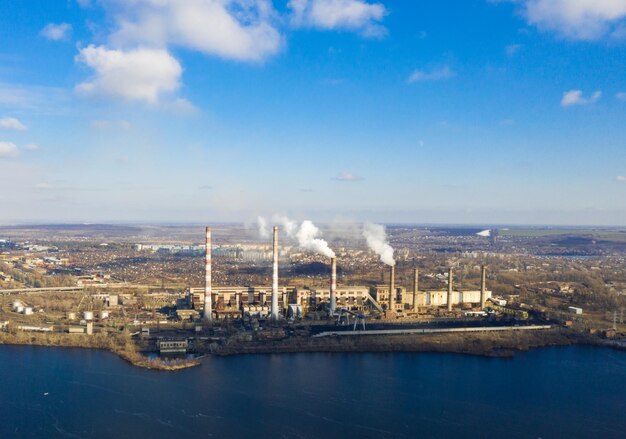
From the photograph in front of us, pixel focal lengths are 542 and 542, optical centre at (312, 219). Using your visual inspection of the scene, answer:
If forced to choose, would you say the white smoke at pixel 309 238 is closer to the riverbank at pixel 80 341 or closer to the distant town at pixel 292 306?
the distant town at pixel 292 306

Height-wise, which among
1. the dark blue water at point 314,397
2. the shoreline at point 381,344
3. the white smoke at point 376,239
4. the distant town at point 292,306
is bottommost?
the dark blue water at point 314,397

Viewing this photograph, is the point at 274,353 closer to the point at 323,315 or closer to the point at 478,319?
the point at 323,315

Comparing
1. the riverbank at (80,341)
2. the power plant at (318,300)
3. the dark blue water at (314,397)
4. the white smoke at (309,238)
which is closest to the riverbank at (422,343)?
the dark blue water at (314,397)

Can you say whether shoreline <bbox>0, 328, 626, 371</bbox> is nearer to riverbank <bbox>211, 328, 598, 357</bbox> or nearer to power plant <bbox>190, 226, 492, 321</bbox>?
riverbank <bbox>211, 328, 598, 357</bbox>

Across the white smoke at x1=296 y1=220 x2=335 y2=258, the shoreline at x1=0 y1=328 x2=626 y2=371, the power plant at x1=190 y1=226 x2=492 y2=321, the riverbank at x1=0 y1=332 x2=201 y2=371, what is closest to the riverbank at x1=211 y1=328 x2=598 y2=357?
the shoreline at x1=0 y1=328 x2=626 y2=371

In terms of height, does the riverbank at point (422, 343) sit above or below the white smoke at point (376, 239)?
below

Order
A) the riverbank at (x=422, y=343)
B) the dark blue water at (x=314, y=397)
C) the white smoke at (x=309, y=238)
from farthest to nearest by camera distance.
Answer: the white smoke at (x=309, y=238) → the riverbank at (x=422, y=343) → the dark blue water at (x=314, y=397)

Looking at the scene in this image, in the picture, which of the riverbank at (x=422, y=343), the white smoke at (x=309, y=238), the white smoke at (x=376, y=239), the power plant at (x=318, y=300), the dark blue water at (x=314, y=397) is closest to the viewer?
the dark blue water at (x=314, y=397)

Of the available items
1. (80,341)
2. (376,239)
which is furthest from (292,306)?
(376,239)
